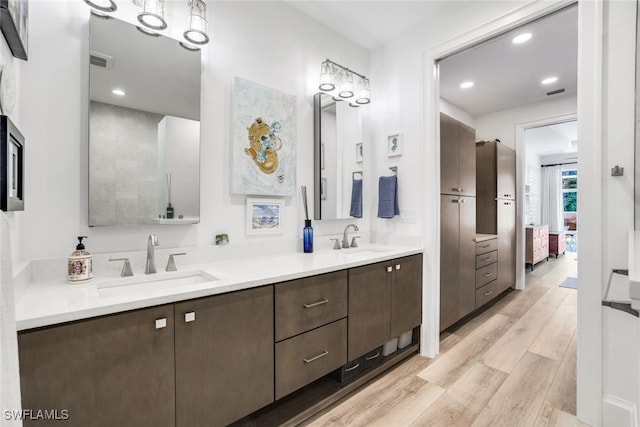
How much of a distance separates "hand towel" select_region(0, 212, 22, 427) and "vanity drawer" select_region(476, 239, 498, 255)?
346 cm

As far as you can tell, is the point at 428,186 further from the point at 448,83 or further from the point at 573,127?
the point at 573,127

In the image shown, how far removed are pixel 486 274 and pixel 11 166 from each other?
3.87m

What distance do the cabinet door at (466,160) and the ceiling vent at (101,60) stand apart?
2.75 meters

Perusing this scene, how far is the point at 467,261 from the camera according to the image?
2.92 meters

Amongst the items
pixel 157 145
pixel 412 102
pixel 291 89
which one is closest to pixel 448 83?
pixel 412 102

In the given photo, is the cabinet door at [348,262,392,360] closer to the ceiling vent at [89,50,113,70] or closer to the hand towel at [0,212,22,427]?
the hand towel at [0,212,22,427]

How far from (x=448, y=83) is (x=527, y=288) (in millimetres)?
3140

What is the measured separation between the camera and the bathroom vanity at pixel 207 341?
35.7 inches

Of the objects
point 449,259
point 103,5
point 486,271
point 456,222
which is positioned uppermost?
point 103,5

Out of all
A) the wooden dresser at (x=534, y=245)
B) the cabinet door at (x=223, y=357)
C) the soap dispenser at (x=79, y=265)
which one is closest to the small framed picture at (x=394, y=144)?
the cabinet door at (x=223, y=357)

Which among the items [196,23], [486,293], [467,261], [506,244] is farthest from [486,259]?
[196,23]

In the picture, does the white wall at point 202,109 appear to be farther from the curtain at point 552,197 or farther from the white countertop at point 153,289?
the curtain at point 552,197

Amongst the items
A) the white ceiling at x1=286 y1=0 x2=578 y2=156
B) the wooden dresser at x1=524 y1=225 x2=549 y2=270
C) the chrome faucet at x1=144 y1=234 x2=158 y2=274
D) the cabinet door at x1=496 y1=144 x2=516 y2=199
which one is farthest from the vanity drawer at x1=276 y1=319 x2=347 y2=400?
the wooden dresser at x1=524 y1=225 x2=549 y2=270

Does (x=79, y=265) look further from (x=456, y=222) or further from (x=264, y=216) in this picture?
(x=456, y=222)
